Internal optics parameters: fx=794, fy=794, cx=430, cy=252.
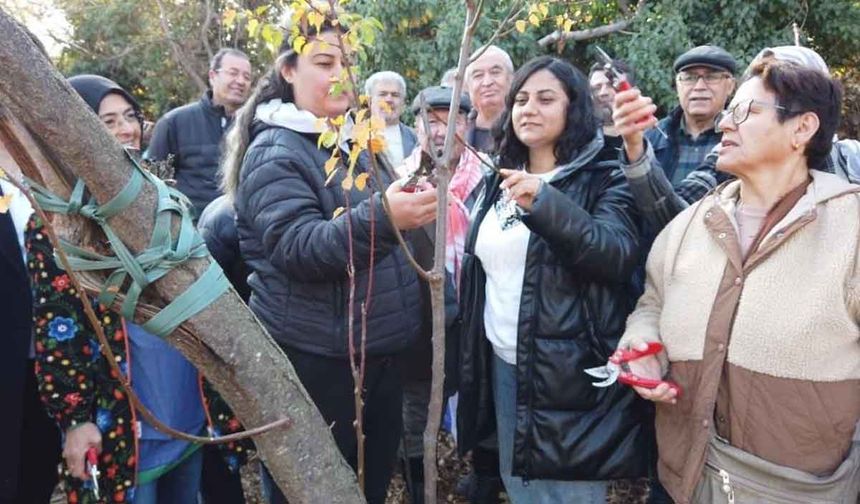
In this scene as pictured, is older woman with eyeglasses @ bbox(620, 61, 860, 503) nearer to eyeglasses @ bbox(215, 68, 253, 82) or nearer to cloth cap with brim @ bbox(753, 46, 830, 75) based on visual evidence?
cloth cap with brim @ bbox(753, 46, 830, 75)

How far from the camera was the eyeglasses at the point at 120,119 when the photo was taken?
295 centimetres

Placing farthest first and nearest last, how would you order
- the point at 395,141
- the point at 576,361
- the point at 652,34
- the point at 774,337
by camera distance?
the point at 652,34 < the point at 395,141 < the point at 576,361 < the point at 774,337

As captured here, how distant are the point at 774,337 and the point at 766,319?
0.16 ft

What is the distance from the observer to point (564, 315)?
2506mm

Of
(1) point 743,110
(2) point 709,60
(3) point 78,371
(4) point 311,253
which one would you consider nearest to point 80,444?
(3) point 78,371

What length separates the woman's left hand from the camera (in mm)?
2293

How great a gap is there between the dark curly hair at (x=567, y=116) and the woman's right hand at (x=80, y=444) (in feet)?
5.42

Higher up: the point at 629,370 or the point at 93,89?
the point at 93,89

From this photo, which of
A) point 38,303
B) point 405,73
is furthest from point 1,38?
point 405,73

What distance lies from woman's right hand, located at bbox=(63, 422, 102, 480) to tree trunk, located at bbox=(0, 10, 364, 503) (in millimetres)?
939

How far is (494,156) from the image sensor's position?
3.05 m

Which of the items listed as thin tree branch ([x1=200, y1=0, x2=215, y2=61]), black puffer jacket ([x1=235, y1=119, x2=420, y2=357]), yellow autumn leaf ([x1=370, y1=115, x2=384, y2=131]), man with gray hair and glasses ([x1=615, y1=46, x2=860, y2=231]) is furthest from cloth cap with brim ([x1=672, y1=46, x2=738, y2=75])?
thin tree branch ([x1=200, y1=0, x2=215, y2=61])

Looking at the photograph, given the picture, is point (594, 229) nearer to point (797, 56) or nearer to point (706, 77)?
point (797, 56)

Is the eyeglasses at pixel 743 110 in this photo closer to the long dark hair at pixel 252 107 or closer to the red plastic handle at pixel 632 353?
the red plastic handle at pixel 632 353
